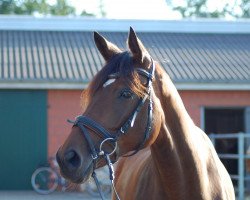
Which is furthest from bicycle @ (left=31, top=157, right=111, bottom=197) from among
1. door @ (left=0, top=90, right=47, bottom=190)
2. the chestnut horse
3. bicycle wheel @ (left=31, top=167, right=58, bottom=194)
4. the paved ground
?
the chestnut horse

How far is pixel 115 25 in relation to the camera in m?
20.9

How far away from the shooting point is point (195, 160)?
4.15 metres

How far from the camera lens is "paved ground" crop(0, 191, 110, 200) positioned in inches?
584

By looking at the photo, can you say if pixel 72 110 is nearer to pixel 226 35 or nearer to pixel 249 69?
pixel 249 69

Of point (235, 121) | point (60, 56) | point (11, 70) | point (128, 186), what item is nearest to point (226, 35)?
point (235, 121)

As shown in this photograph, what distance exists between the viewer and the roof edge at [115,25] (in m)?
20.6

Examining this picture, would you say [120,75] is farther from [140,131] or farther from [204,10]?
[204,10]

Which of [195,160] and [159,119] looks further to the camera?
[195,160]

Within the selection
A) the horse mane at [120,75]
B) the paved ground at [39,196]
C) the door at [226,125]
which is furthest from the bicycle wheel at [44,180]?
the horse mane at [120,75]

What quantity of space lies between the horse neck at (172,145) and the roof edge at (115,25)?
16.8 meters

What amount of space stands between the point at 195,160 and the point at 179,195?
0.24 m

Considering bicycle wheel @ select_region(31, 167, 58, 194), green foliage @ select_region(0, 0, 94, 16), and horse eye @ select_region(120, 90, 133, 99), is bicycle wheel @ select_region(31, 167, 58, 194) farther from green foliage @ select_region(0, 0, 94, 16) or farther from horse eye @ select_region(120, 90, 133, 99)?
green foliage @ select_region(0, 0, 94, 16)

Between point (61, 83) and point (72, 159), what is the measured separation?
13.3m

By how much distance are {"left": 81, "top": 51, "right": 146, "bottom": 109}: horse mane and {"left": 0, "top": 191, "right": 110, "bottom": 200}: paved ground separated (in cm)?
1124
